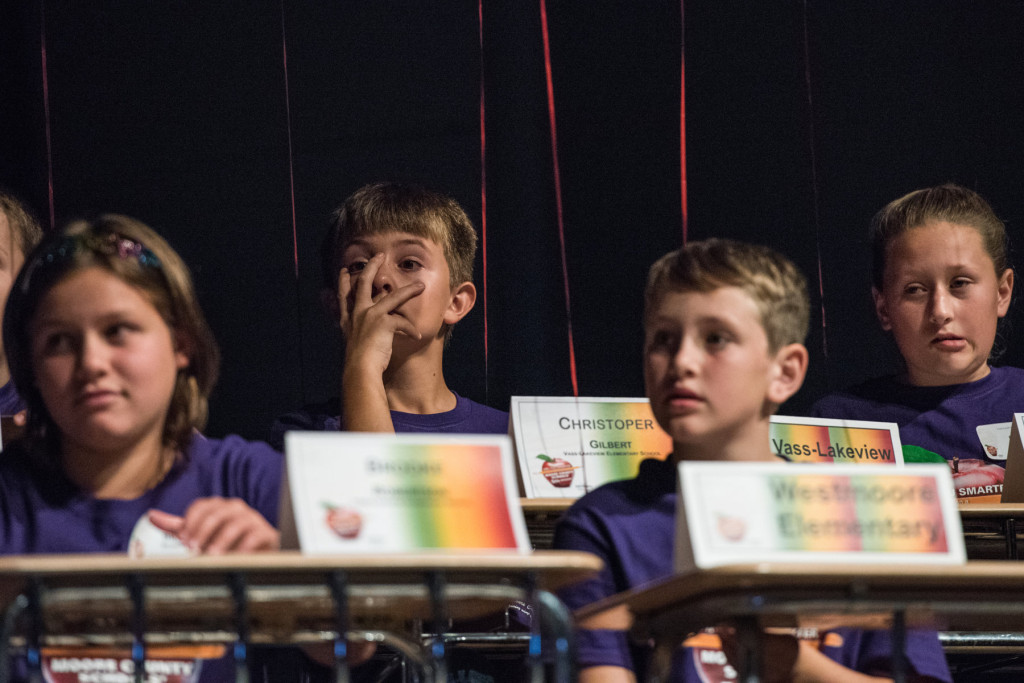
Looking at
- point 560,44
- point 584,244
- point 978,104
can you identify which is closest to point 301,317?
point 584,244

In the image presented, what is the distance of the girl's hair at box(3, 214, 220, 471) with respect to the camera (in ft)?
4.92

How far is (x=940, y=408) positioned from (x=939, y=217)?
15.3 inches

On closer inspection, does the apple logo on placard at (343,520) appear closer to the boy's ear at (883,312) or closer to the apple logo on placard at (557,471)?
the apple logo on placard at (557,471)

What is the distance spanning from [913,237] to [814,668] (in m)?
1.42

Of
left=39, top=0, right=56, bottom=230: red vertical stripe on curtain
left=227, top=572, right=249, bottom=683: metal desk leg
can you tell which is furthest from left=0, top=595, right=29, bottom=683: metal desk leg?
left=39, top=0, right=56, bottom=230: red vertical stripe on curtain

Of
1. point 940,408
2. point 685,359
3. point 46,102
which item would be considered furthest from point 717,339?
point 46,102

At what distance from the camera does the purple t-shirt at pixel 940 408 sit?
99.1 inches

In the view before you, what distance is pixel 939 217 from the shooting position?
8.42 feet

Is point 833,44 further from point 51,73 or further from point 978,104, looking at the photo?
point 51,73

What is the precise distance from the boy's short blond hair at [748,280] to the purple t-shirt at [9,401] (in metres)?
Answer: 1.21

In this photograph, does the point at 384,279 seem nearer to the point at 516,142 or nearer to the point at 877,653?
the point at 516,142

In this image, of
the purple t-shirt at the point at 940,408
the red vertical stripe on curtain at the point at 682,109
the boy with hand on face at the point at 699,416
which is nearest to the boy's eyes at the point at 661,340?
the boy with hand on face at the point at 699,416

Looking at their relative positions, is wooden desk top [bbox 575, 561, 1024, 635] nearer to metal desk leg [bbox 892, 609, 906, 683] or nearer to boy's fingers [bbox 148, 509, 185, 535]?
metal desk leg [bbox 892, 609, 906, 683]

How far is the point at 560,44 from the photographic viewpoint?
3.17 metres
